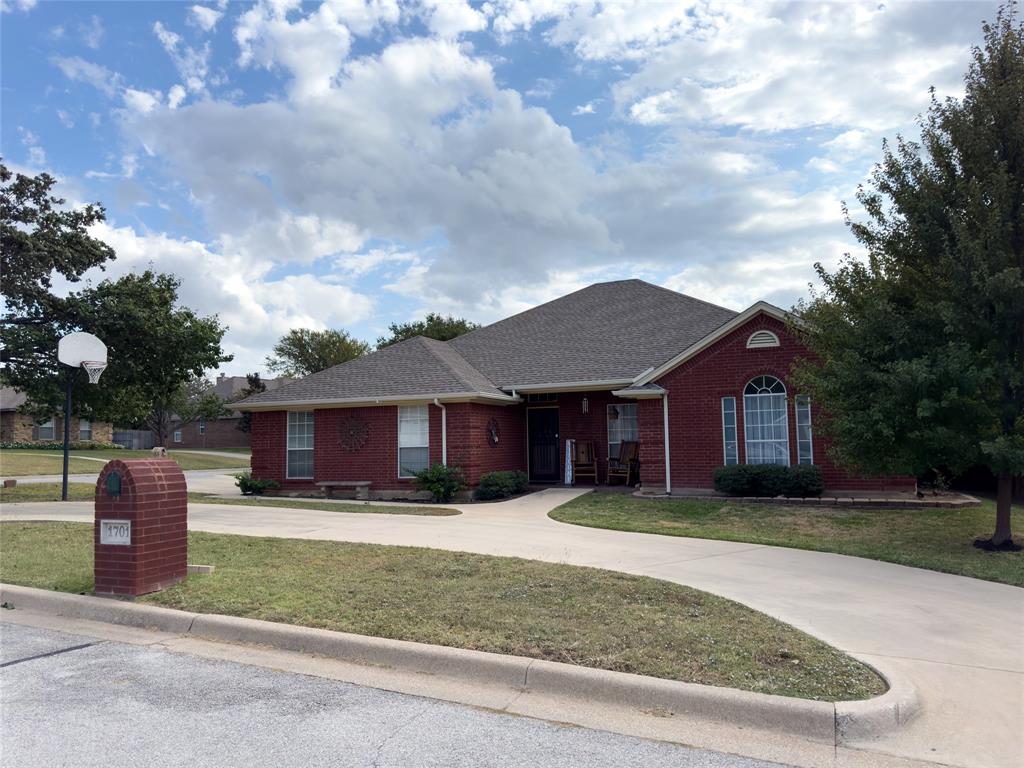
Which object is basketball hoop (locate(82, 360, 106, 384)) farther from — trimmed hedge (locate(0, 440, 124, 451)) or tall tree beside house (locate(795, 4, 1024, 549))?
trimmed hedge (locate(0, 440, 124, 451))

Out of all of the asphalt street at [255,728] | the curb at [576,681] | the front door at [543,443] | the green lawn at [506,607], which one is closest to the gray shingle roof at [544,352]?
the front door at [543,443]

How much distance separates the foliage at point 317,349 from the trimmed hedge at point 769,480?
1589 inches

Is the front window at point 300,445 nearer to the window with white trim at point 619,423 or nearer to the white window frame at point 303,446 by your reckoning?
the white window frame at point 303,446

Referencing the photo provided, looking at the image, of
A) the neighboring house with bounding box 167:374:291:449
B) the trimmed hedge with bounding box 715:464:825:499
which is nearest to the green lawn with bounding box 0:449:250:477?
the neighboring house with bounding box 167:374:291:449

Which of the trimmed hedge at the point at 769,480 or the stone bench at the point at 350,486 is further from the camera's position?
the stone bench at the point at 350,486

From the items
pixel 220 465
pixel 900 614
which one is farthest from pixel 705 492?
pixel 220 465

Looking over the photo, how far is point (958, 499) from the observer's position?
48.6 ft

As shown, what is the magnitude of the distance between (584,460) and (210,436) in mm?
47185

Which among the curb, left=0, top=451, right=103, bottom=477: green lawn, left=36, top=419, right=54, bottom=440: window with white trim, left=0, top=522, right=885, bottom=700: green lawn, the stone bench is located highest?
left=36, top=419, right=54, bottom=440: window with white trim

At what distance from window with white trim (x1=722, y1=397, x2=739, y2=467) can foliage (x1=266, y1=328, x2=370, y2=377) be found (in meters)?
39.7

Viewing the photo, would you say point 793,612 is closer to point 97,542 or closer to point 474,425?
point 97,542

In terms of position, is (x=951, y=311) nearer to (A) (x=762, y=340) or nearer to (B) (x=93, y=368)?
(A) (x=762, y=340)

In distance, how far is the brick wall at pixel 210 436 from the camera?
2317 inches

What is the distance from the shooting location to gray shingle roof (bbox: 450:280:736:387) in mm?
19484
